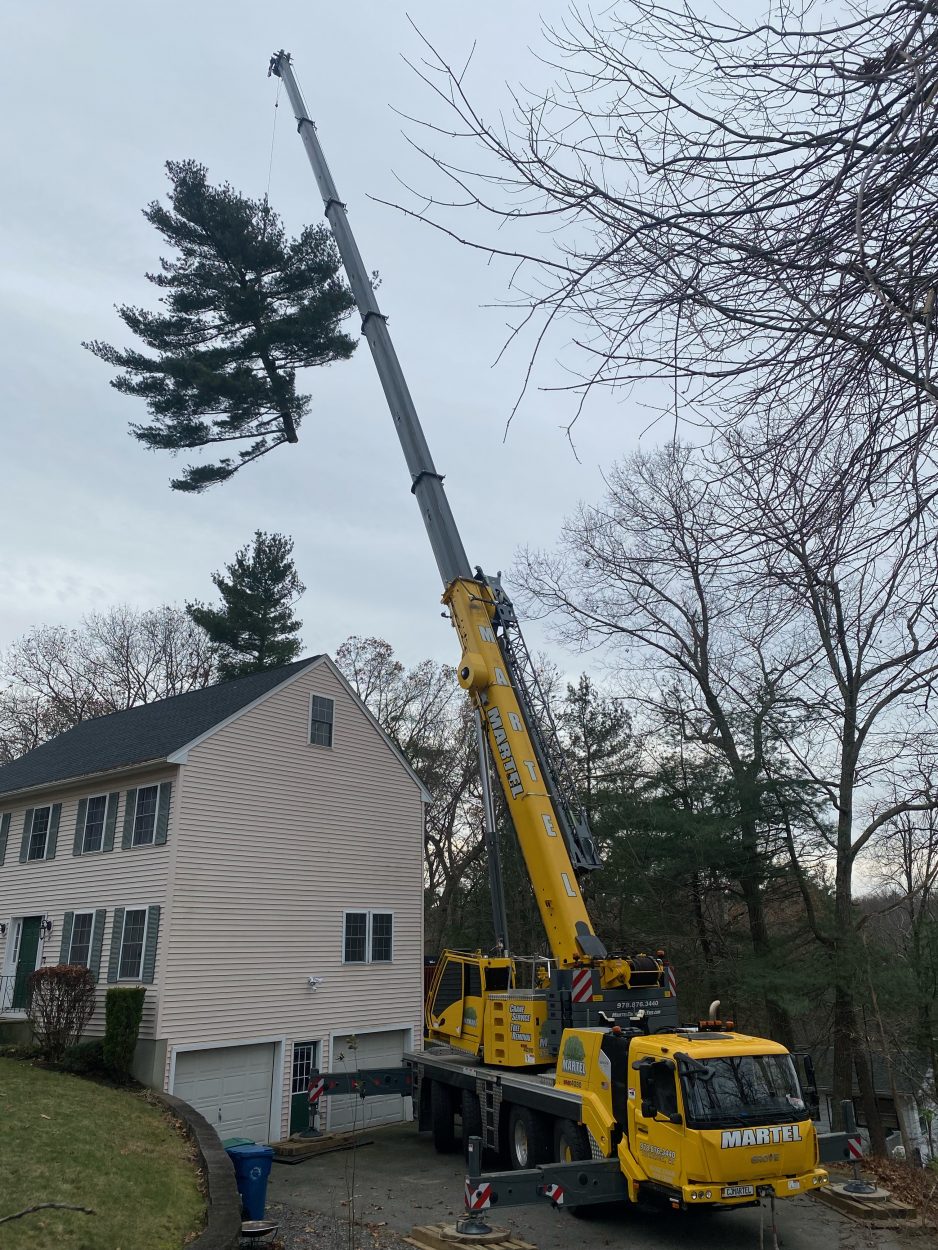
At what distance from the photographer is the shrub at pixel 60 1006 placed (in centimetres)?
1582

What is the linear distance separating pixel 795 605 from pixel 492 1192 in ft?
21.3

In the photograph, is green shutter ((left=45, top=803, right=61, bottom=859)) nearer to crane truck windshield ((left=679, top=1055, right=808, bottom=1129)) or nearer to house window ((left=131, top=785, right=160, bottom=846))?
house window ((left=131, top=785, right=160, bottom=846))

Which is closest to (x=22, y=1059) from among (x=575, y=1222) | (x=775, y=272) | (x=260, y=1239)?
(x=260, y=1239)

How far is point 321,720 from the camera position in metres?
20.4

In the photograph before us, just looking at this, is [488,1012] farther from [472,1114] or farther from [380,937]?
[380,937]

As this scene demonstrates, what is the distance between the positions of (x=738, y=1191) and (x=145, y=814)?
12.2 m

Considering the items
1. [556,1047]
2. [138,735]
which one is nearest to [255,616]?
[138,735]

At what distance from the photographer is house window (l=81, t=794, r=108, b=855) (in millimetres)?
18422

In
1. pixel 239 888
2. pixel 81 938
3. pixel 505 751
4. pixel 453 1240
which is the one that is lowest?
pixel 453 1240

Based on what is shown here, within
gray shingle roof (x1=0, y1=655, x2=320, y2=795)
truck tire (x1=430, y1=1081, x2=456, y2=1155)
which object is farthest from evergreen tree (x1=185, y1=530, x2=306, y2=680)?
truck tire (x1=430, y1=1081, x2=456, y2=1155)

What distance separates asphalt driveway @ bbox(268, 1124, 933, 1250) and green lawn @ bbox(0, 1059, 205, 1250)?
5.01 ft

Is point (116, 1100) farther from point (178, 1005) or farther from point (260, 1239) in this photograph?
point (260, 1239)

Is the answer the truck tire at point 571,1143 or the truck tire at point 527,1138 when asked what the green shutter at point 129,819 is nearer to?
the truck tire at point 527,1138

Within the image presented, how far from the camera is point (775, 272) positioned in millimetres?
3740
